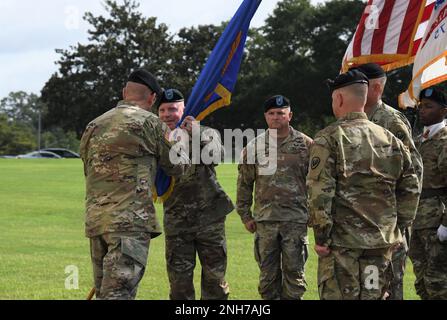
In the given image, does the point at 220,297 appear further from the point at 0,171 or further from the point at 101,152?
the point at 0,171

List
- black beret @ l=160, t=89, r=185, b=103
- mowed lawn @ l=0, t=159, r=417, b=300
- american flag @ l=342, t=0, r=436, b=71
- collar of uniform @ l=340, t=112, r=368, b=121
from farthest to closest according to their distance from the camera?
mowed lawn @ l=0, t=159, r=417, b=300, american flag @ l=342, t=0, r=436, b=71, black beret @ l=160, t=89, r=185, b=103, collar of uniform @ l=340, t=112, r=368, b=121

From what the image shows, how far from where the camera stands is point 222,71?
6750 mm

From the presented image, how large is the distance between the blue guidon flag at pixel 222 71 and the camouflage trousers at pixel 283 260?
1.35m

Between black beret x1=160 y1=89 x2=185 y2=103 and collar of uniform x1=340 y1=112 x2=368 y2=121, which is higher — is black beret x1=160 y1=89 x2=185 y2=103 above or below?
above

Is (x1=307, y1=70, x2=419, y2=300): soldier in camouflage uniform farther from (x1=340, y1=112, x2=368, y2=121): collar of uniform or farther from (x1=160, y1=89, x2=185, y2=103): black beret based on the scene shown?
(x1=160, y1=89, x2=185, y2=103): black beret

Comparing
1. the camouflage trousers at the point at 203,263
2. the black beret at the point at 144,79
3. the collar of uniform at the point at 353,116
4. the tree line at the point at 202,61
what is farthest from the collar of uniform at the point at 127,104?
the tree line at the point at 202,61

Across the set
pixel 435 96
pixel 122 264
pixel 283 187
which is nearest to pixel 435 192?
pixel 435 96

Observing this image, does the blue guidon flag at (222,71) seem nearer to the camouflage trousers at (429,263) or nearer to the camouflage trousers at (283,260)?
the camouflage trousers at (283,260)

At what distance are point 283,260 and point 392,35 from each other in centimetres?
288

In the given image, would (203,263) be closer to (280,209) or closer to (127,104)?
(280,209)

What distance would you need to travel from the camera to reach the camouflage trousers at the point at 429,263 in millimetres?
6254

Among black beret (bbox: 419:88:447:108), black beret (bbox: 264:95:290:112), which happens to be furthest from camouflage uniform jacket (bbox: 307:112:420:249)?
black beret (bbox: 264:95:290:112)

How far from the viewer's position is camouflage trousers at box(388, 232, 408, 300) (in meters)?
5.61

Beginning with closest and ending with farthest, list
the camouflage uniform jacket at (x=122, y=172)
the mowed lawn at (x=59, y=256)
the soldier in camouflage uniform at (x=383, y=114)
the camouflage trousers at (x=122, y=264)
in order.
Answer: the camouflage trousers at (x=122, y=264) < the camouflage uniform jacket at (x=122, y=172) < the soldier in camouflage uniform at (x=383, y=114) < the mowed lawn at (x=59, y=256)
